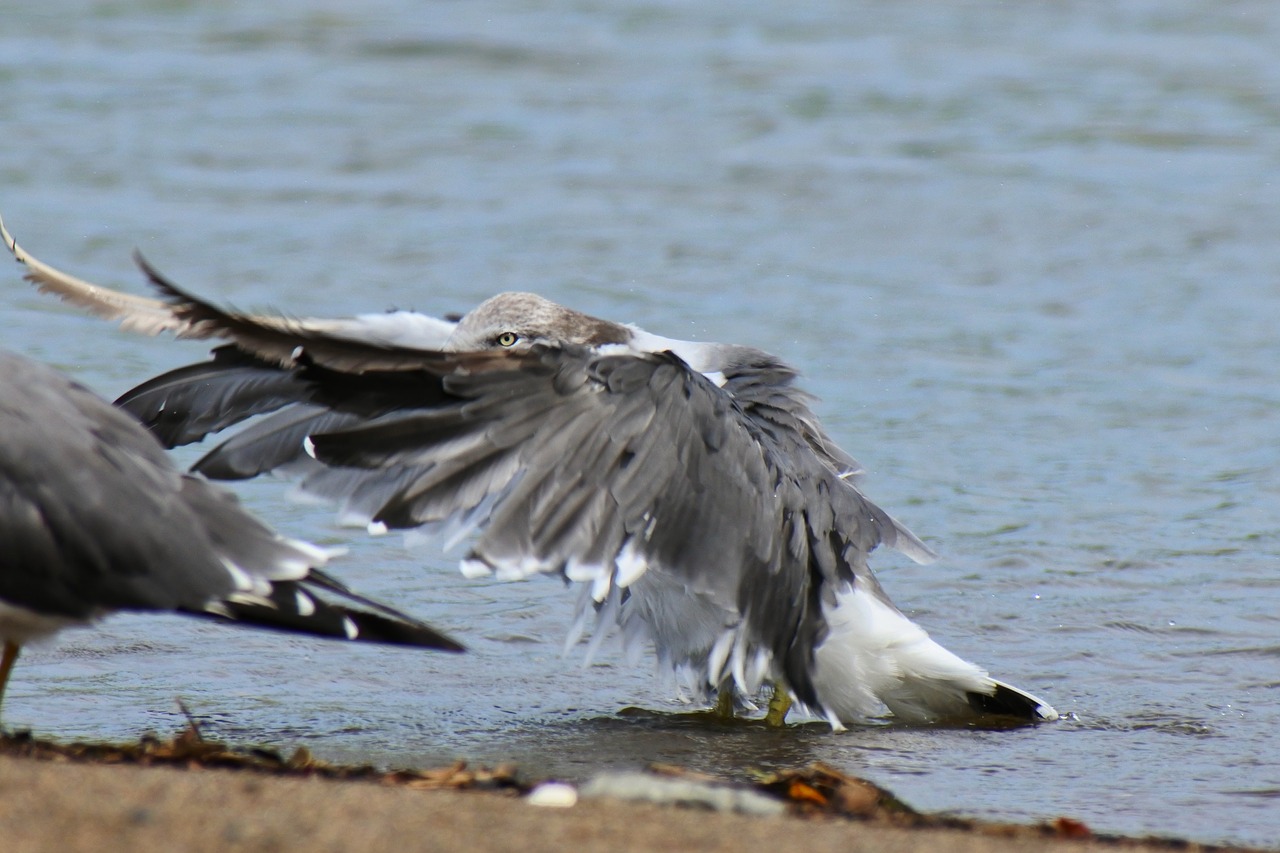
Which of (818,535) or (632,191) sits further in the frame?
(632,191)

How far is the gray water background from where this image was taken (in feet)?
17.9

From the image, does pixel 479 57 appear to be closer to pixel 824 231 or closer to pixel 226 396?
pixel 824 231

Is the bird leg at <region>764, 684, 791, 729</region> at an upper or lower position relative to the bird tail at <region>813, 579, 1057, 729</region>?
lower

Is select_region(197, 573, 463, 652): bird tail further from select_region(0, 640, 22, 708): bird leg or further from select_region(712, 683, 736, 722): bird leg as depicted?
select_region(712, 683, 736, 722): bird leg

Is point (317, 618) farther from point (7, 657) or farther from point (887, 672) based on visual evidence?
point (887, 672)

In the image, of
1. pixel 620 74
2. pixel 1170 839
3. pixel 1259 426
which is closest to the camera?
pixel 1170 839

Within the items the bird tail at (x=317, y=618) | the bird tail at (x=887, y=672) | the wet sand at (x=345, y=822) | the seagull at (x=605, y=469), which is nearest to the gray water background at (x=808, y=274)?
the bird tail at (x=887, y=672)

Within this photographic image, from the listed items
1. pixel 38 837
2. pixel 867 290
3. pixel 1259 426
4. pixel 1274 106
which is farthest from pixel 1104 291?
pixel 38 837

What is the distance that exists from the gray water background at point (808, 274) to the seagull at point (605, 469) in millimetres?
231

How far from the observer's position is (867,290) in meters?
10.3

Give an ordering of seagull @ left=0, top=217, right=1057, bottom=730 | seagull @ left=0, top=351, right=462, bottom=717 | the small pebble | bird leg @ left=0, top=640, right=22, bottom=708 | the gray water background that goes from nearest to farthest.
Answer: the small pebble → seagull @ left=0, top=351, right=462, bottom=717 → bird leg @ left=0, top=640, right=22, bottom=708 → seagull @ left=0, top=217, right=1057, bottom=730 → the gray water background

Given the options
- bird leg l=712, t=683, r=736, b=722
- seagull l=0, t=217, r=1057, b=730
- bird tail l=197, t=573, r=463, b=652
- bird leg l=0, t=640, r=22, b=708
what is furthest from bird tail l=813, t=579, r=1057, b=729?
bird leg l=0, t=640, r=22, b=708

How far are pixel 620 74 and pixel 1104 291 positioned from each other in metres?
5.99

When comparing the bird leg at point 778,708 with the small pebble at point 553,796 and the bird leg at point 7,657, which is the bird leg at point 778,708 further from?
the bird leg at point 7,657
